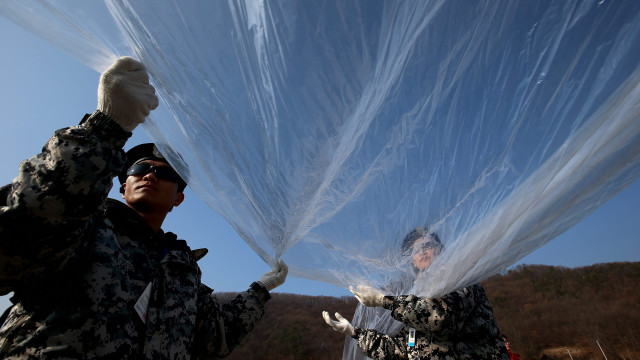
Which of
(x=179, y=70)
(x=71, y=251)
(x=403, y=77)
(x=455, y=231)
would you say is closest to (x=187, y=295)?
(x=71, y=251)

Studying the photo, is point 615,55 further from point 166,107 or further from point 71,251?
point 71,251

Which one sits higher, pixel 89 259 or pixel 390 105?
pixel 390 105

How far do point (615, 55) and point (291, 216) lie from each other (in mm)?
1327

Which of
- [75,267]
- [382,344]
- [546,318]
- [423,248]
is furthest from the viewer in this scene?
[546,318]

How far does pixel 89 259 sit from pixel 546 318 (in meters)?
27.7

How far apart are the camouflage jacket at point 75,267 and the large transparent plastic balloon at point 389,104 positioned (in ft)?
1.34

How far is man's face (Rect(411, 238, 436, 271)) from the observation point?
1738 millimetres

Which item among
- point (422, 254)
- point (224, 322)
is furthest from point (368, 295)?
point (224, 322)

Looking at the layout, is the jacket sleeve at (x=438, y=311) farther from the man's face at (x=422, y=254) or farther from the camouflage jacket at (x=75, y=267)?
the camouflage jacket at (x=75, y=267)

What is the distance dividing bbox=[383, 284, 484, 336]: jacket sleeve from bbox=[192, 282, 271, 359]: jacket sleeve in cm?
80

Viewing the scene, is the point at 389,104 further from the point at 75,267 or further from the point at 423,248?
the point at 75,267

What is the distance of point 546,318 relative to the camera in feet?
68.7

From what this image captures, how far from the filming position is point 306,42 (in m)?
0.98

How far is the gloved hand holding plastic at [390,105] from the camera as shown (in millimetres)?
978
